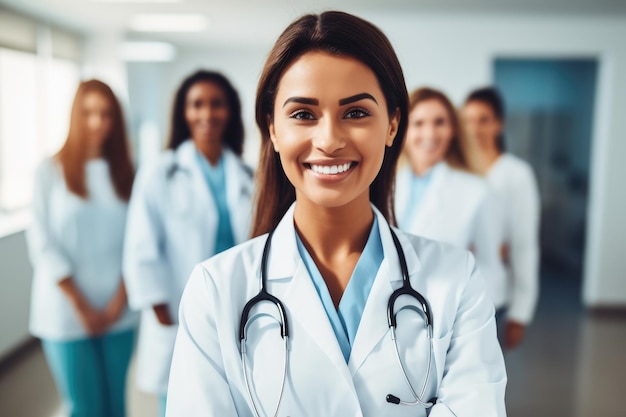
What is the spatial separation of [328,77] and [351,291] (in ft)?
1.11

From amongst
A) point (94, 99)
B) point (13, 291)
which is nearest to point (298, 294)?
point (94, 99)

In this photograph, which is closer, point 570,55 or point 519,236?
point 519,236

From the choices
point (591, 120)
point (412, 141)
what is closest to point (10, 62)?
point (412, 141)

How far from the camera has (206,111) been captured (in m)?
1.97

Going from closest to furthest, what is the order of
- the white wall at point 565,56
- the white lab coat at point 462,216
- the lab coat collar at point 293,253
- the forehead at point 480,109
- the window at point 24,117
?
the lab coat collar at point 293,253, the white lab coat at point 462,216, the forehead at point 480,109, the window at point 24,117, the white wall at point 565,56

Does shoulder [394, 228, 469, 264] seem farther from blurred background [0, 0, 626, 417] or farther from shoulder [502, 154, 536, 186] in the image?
blurred background [0, 0, 626, 417]

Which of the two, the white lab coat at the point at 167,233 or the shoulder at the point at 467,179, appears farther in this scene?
the shoulder at the point at 467,179

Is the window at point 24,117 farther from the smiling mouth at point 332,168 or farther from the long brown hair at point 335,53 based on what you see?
the smiling mouth at point 332,168

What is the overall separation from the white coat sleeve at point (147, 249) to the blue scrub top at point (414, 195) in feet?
2.75

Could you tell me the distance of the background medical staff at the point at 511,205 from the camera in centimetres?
227

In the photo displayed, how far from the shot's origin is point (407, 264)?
958 mm

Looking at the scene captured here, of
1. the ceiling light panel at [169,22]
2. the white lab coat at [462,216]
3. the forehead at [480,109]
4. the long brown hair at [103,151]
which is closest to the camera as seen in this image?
the white lab coat at [462,216]

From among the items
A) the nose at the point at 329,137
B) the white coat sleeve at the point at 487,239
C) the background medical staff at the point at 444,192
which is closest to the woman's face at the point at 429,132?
the background medical staff at the point at 444,192

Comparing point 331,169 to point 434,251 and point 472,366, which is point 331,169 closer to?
point 434,251
